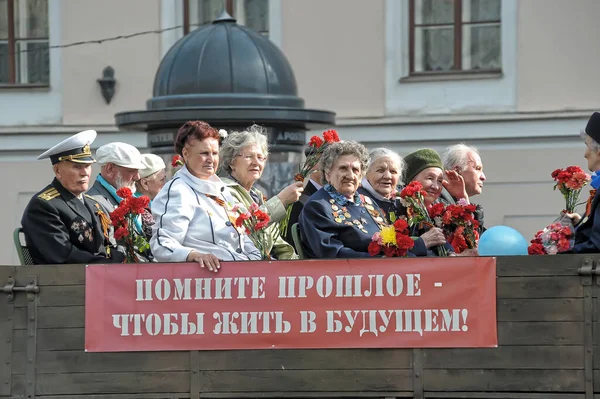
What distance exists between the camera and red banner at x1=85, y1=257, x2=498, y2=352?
20.6 feet

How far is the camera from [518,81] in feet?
53.5

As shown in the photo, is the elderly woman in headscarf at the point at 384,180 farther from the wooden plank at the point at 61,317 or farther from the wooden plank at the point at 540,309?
the wooden plank at the point at 61,317

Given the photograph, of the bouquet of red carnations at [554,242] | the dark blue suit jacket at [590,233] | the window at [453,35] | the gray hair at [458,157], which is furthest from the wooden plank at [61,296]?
the window at [453,35]

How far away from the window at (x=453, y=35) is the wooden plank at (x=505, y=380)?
10705mm

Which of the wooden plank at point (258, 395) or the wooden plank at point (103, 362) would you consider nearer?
the wooden plank at point (258, 395)

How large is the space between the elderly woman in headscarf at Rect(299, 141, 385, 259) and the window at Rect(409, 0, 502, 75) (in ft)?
32.3

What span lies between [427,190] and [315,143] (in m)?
0.64

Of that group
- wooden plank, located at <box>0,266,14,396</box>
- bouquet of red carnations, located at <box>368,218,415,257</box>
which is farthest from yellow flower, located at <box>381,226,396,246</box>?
wooden plank, located at <box>0,266,14,396</box>

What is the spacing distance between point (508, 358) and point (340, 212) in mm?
1129

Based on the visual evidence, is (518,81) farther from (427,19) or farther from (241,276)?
(241,276)

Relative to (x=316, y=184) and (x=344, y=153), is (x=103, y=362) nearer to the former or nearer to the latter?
(x=344, y=153)

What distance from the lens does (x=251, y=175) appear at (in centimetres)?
718

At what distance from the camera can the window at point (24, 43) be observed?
1781cm

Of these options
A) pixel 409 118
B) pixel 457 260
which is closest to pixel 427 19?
pixel 409 118
